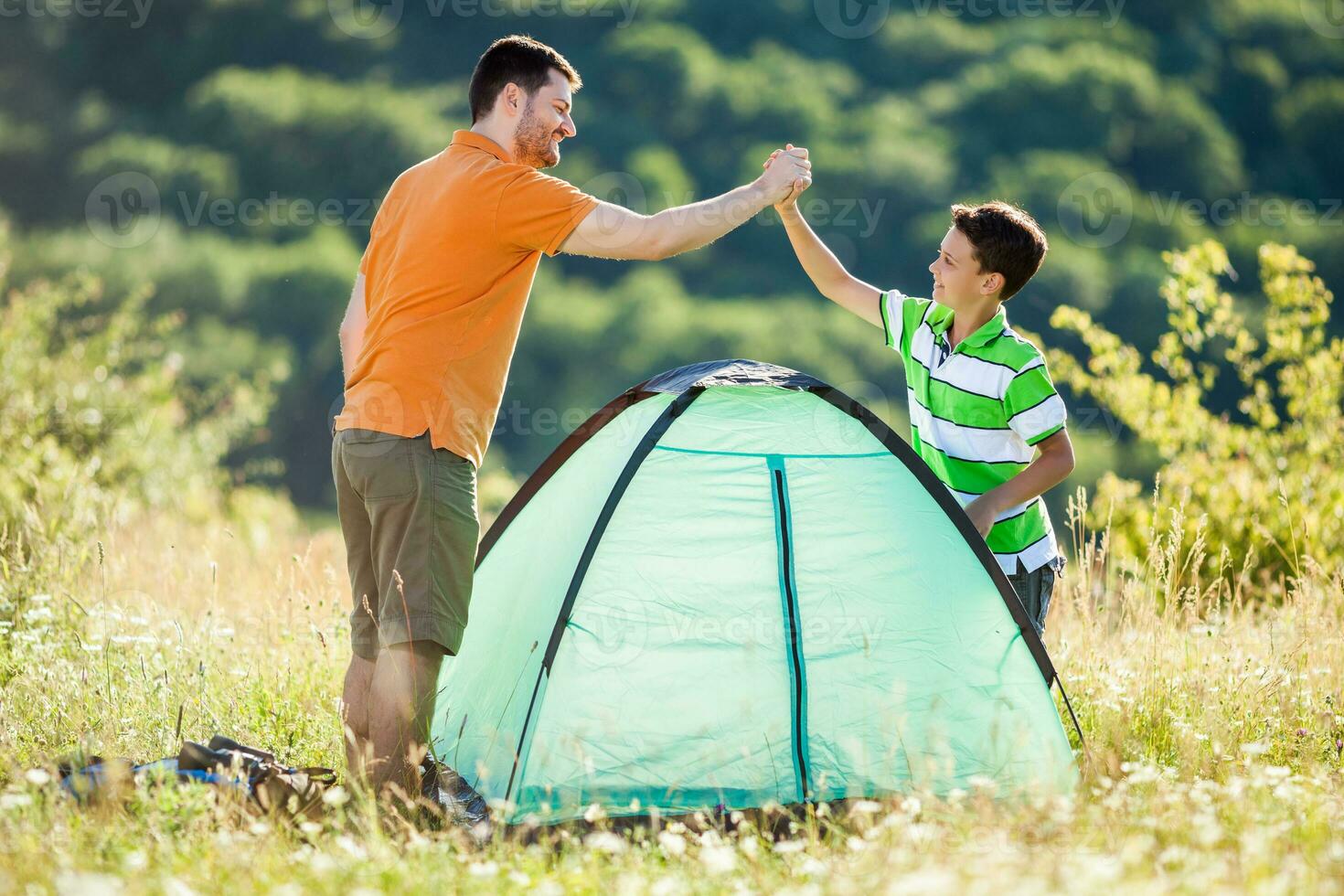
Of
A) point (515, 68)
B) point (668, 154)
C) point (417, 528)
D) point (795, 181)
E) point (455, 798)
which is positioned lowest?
point (455, 798)

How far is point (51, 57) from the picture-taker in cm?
1891

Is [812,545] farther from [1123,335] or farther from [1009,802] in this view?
[1123,335]

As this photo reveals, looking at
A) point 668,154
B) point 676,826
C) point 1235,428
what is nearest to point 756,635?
point 676,826

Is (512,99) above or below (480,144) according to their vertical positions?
above

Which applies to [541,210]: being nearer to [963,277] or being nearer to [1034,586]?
[963,277]

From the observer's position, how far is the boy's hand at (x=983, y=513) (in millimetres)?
3148

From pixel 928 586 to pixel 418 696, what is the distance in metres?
1.29

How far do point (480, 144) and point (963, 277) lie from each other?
4.33 feet

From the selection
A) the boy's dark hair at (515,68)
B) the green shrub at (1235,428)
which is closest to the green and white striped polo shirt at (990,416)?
the boy's dark hair at (515,68)

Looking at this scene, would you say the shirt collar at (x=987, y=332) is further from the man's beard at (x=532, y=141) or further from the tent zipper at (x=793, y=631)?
the man's beard at (x=532, y=141)

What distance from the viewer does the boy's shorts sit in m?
3.30

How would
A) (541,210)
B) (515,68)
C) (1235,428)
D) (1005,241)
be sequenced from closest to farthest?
1. (541,210)
2. (515,68)
3. (1005,241)
4. (1235,428)

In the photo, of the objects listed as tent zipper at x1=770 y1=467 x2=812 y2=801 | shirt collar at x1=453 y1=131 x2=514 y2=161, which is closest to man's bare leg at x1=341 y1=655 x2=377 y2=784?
tent zipper at x1=770 y1=467 x2=812 y2=801

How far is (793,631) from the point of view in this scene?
9.98ft
